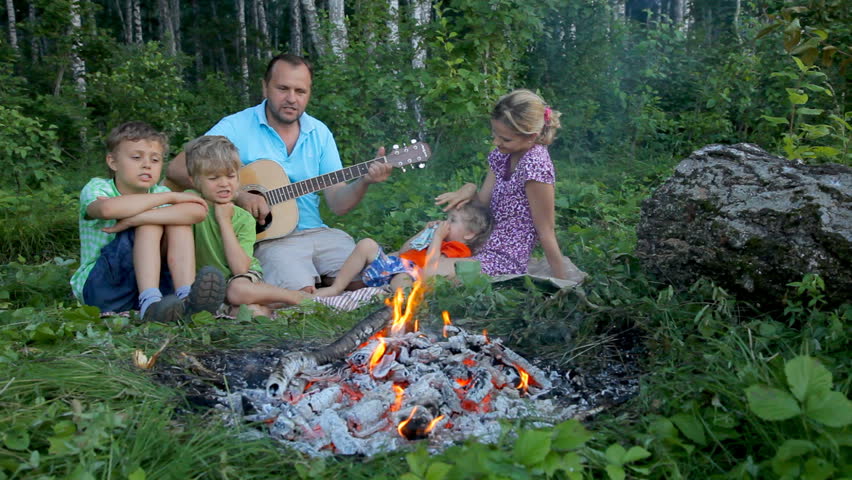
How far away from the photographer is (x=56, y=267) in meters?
5.14

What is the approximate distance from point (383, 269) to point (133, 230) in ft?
5.36

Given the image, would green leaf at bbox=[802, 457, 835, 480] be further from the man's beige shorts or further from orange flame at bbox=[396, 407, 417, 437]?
the man's beige shorts

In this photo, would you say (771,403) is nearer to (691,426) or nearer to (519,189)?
(691,426)

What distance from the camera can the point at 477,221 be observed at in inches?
203

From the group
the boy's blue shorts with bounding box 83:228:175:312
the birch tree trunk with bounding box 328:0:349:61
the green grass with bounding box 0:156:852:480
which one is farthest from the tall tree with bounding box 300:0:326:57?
the green grass with bounding box 0:156:852:480

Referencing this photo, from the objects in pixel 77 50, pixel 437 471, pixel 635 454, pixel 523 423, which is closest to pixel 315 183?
pixel 523 423

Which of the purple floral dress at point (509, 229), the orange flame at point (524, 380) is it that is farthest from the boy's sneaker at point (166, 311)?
the purple floral dress at point (509, 229)

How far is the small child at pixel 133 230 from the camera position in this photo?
4176 mm

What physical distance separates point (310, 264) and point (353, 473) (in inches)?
118

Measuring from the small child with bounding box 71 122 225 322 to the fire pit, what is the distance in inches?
64.7

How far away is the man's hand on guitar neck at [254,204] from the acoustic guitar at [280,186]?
0.27 feet

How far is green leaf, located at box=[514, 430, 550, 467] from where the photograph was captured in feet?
6.42

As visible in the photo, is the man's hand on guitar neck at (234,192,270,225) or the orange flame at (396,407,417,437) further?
the man's hand on guitar neck at (234,192,270,225)

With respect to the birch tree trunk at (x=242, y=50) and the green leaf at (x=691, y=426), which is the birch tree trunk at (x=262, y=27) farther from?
the green leaf at (x=691, y=426)
